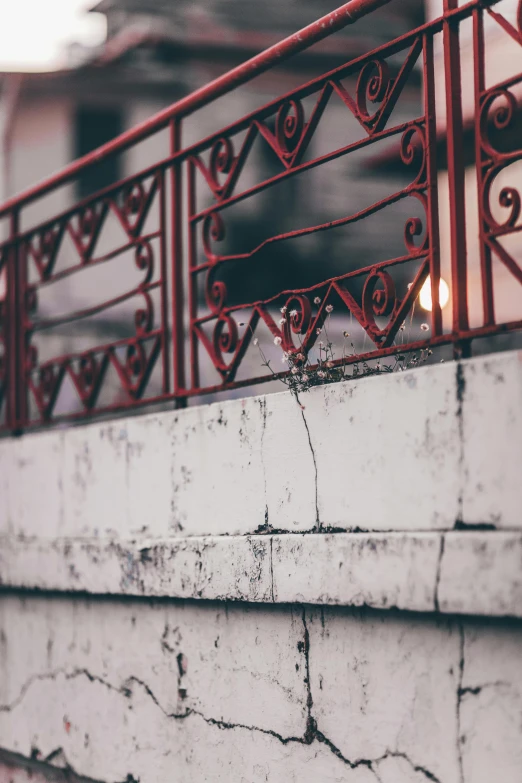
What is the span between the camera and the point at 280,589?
2.95 metres

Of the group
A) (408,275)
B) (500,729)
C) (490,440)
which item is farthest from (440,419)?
(408,275)

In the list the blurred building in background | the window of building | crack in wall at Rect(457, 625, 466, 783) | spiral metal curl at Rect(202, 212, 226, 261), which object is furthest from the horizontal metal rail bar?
the window of building

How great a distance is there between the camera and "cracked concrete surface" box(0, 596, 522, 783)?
2418 mm

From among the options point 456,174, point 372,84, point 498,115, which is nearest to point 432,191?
point 456,174

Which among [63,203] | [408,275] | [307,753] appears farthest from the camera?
[63,203]

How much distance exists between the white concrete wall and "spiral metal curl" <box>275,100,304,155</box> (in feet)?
2.72

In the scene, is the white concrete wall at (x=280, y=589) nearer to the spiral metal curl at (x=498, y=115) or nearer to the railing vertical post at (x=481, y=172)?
the railing vertical post at (x=481, y=172)

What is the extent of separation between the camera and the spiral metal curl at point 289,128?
318 centimetres

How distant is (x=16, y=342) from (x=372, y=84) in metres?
2.74

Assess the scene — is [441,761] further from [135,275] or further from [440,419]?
[135,275]

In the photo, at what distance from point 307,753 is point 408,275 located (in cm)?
1327

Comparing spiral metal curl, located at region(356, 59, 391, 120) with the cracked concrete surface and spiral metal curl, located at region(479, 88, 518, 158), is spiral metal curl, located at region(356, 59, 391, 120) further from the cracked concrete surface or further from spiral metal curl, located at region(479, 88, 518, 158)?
→ the cracked concrete surface

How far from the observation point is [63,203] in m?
17.4

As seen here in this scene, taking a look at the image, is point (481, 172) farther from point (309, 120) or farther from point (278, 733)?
point (278, 733)
